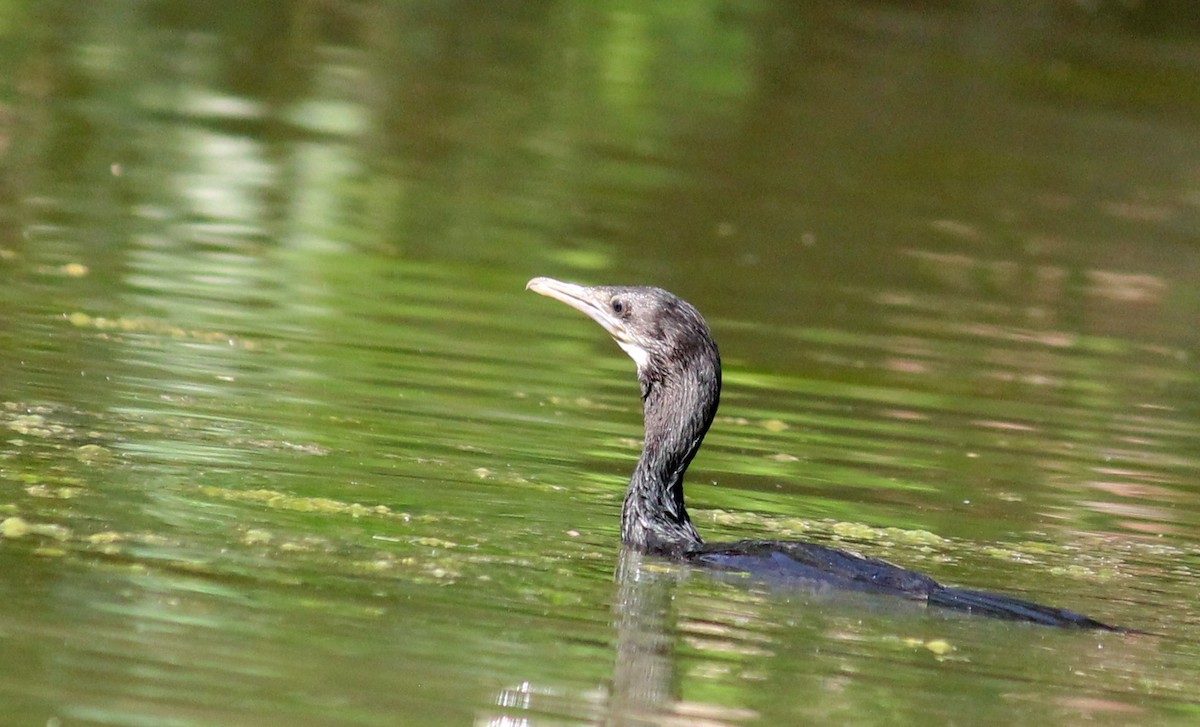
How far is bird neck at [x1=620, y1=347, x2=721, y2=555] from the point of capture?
7957 millimetres

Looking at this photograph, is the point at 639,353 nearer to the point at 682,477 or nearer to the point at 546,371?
the point at 682,477

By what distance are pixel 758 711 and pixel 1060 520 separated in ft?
12.0

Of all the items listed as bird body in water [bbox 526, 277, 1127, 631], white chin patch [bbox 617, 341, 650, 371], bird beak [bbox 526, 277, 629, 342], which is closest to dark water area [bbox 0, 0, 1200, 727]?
bird body in water [bbox 526, 277, 1127, 631]

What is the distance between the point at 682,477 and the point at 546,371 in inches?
126

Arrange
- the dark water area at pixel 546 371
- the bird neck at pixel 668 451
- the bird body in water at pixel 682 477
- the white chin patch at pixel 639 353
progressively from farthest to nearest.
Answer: the white chin patch at pixel 639 353 < the bird neck at pixel 668 451 < the bird body in water at pixel 682 477 < the dark water area at pixel 546 371

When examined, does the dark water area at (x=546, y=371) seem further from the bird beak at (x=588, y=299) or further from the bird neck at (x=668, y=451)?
the bird beak at (x=588, y=299)

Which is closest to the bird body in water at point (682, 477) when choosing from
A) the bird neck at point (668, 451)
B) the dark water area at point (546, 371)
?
the bird neck at point (668, 451)

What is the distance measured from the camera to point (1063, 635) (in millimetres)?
6930

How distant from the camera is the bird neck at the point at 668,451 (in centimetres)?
796

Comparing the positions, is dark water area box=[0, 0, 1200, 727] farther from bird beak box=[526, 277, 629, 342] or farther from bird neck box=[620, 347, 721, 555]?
bird beak box=[526, 277, 629, 342]

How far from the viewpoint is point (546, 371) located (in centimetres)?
1149

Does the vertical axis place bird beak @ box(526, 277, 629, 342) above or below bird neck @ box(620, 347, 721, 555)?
above

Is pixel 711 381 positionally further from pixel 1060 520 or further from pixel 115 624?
pixel 115 624

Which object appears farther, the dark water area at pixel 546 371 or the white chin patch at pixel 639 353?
the white chin patch at pixel 639 353
